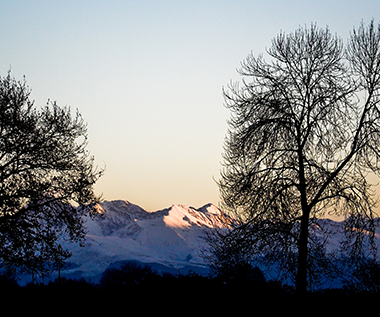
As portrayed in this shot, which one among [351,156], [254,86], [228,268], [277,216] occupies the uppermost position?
[254,86]

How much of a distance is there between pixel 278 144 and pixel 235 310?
265 inches

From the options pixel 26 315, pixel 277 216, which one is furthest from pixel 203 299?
pixel 277 216

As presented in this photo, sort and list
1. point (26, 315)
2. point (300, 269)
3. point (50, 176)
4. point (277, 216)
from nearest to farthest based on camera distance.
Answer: point (26, 315) < point (300, 269) < point (277, 216) < point (50, 176)

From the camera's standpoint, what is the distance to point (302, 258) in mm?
13219

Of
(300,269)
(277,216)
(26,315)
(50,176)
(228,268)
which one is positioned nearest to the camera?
(26,315)

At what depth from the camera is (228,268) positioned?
15.2 metres

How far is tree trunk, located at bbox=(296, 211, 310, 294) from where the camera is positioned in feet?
42.2

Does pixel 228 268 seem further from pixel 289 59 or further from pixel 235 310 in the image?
pixel 289 59

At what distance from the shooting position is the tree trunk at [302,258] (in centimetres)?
1286

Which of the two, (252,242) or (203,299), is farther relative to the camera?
(252,242)

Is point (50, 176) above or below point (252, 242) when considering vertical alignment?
above

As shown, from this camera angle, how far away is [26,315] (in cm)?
895

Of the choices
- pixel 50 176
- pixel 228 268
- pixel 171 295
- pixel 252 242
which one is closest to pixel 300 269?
pixel 252 242

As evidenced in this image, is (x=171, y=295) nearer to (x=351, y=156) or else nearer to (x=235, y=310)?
(x=235, y=310)
